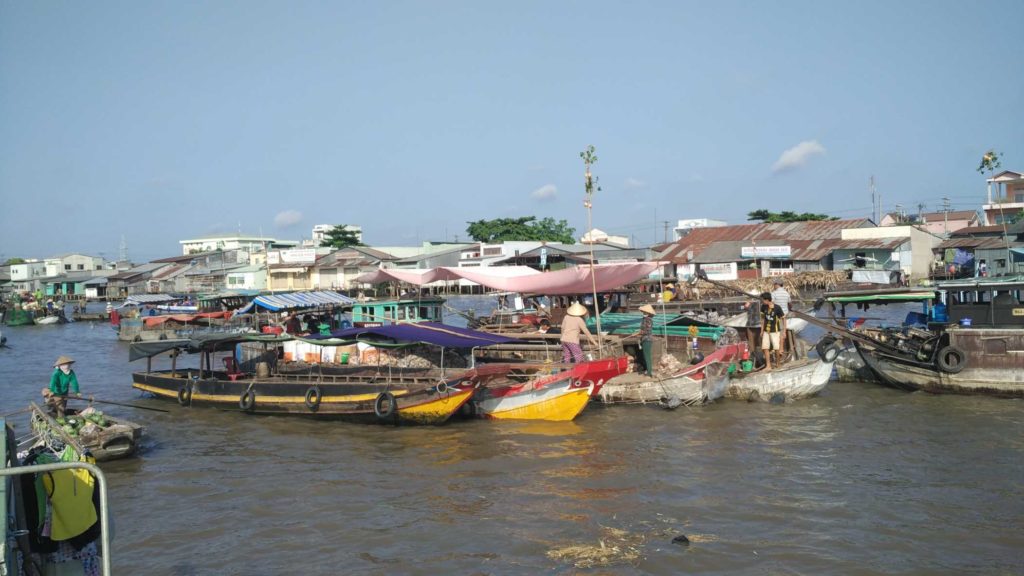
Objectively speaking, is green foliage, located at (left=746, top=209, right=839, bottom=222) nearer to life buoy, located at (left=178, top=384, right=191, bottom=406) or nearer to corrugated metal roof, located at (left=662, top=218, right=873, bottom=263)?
corrugated metal roof, located at (left=662, top=218, right=873, bottom=263)

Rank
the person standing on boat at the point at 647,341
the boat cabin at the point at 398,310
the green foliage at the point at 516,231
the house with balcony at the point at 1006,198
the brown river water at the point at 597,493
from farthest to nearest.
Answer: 1. the green foliage at the point at 516,231
2. the house with balcony at the point at 1006,198
3. the boat cabin at the point at 398,310
4. the person standing on boat at the point at 647,341
5. the brown river water at the point at 597,493

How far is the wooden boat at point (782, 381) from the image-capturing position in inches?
586

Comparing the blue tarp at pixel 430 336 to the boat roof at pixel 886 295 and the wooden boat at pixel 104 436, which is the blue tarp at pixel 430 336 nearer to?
the wooden boat at pixel 104 436

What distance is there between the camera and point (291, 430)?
13945mm

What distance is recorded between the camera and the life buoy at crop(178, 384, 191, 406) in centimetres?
1598

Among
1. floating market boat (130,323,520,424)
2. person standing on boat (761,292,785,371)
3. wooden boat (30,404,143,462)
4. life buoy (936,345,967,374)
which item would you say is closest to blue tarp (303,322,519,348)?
floating market boat (130,323,520,424)

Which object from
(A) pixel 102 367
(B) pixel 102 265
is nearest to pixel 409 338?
(A) pixel 102 367

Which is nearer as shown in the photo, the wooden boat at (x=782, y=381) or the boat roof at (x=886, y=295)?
the wooden boat at (x=782, y=381)

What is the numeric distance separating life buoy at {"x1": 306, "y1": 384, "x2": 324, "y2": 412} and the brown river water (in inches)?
17.1

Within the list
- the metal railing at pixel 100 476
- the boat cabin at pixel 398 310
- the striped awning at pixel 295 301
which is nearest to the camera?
the metal railing at pixel 100 476

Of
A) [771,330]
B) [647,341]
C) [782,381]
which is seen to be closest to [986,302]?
[771,330]

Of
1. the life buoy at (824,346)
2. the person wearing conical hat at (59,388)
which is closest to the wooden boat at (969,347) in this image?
the life buoy at (824,346)

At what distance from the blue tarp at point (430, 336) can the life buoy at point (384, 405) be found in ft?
3.97

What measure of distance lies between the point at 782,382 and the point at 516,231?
56.5m
